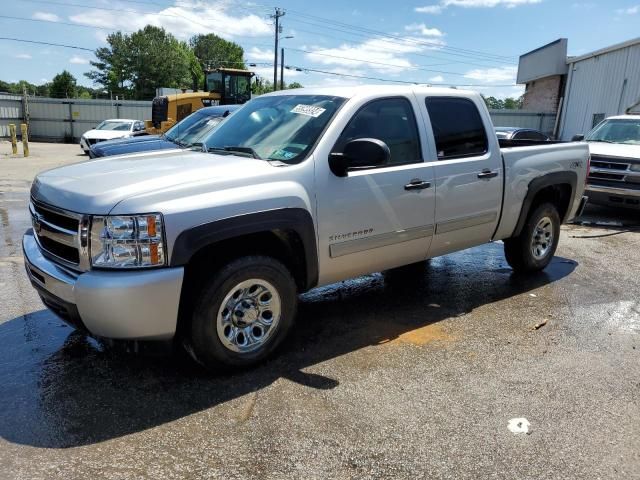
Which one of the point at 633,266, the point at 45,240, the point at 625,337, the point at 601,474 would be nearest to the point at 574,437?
the point at 601,474

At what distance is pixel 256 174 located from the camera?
3.49 meters

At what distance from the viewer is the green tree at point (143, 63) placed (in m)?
78.8

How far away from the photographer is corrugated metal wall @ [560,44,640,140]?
19781 mm

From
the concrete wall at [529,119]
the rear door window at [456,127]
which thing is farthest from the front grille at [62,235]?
the concrete wall at [529,119]

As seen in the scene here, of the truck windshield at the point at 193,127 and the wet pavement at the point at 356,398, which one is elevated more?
the truck windshield at the point at 193,127

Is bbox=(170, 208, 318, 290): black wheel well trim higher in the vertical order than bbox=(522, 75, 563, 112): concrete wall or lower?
lower

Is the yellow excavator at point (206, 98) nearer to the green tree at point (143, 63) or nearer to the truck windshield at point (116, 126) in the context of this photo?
the truck windshield at point (116, 126)

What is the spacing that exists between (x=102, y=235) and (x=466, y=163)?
3181mm

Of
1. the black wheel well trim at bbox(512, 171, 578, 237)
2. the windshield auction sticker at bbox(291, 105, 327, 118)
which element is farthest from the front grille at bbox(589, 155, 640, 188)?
the windshield auction sticker at bbox(291, 105, 327, 118)

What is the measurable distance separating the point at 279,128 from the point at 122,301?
1867 millimetres

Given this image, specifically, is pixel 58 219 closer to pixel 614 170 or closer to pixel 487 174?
pixel 487 174

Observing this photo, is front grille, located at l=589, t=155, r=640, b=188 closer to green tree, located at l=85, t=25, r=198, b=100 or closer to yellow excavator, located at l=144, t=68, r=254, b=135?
yellow excavator, located at l=144, t=68, r=254, b=135

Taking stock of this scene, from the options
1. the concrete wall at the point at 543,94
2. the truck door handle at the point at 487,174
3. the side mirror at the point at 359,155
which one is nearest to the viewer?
the side mirror at the point at 359,155

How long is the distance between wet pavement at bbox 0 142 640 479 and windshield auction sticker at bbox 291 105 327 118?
1.79 m
